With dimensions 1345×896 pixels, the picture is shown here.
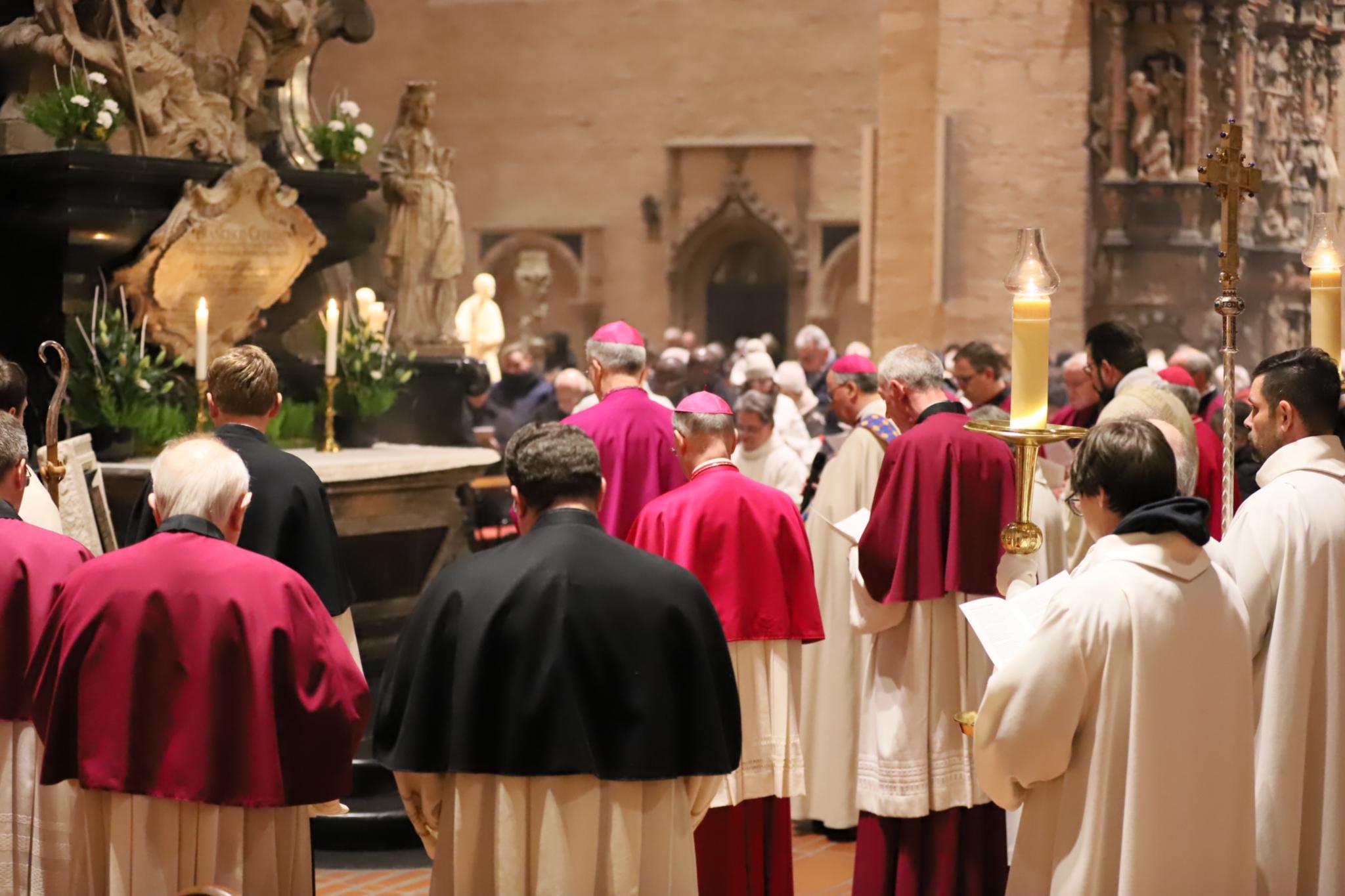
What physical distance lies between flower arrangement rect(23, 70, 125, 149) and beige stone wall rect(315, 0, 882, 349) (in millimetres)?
15319

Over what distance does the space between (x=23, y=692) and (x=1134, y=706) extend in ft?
8.22

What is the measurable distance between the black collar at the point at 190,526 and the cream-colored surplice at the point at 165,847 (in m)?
0.55

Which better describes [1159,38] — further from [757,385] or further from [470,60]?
[470,60]

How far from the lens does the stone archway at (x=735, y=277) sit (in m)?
23.3

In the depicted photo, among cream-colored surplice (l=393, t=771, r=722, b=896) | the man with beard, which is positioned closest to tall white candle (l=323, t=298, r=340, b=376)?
the man with beard

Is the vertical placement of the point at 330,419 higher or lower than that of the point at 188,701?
higher

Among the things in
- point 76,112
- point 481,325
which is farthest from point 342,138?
point 481,325

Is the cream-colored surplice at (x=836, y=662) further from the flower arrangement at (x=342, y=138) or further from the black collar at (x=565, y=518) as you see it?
the flower arrangement at (x=342, y=138)

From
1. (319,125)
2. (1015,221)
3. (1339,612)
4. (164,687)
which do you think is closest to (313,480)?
(164,687)

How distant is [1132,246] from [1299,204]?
1.75 meters

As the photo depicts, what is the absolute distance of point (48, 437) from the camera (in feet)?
16.3

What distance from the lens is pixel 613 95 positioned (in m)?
23.5

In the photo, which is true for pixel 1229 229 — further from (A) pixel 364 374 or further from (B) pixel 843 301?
(B) pixel 843 301

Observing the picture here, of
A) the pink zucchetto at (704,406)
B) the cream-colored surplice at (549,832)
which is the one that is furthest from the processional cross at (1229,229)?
the cream-colored surplice at (549,832)
